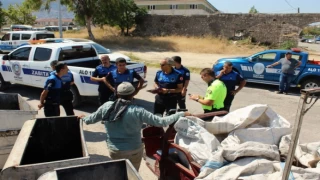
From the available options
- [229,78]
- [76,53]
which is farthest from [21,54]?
[229,78]

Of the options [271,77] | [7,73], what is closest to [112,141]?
[7,73]

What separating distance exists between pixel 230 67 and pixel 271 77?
620 centimetres

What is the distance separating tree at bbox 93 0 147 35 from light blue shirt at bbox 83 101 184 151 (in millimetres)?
26695

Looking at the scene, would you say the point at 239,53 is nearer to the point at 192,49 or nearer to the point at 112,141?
the point at 192,49

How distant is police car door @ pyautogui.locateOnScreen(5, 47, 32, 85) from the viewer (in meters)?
9.06

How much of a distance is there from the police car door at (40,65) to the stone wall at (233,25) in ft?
87.6

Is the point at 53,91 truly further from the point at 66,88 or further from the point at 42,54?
the point at 42,54

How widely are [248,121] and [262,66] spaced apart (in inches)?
341

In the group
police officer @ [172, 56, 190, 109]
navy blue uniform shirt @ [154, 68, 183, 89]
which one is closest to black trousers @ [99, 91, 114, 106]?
navy blue uniform shirt @ [154, 68, 183, 89]

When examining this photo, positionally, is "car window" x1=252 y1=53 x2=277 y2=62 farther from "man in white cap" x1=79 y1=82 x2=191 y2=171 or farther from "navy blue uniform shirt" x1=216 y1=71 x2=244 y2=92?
"man in white cap" x1=79 y1=82 x2=191 y2=171

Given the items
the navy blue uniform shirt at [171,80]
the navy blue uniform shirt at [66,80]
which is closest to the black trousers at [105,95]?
the navy blue uniform shirt at [66,80]

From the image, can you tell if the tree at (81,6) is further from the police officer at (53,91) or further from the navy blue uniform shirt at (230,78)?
the navy blue uniform shirt at (230,78)

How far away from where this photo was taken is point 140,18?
114ft

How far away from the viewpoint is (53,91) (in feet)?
18.1
